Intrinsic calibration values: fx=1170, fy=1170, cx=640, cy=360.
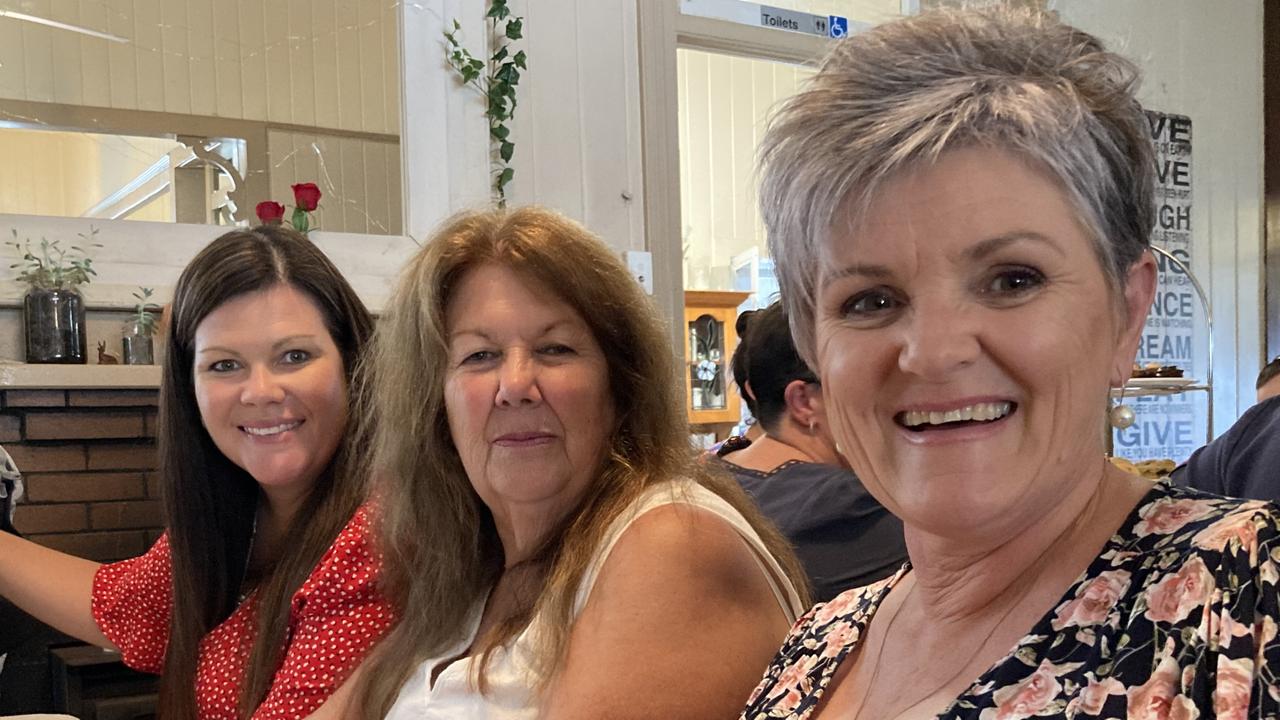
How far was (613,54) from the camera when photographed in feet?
13.8

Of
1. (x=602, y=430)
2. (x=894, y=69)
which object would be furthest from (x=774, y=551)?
(x=894, y=69)

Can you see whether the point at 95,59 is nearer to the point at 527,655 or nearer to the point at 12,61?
the point at 12,61

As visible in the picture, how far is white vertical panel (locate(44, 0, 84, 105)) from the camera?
3.22 meters

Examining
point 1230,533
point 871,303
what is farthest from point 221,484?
point 1230,533

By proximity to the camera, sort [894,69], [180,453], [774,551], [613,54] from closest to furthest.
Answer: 1. [894,69]
2. [774,551]
3. [180,453]
4. [613,54]

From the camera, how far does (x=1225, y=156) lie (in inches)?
227

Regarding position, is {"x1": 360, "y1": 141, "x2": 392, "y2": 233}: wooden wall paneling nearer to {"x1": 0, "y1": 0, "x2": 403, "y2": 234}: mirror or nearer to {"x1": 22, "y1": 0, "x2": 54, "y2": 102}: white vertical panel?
{"x1": 0, "y1": 0, "x2": 403, "y2": 234}: mirror

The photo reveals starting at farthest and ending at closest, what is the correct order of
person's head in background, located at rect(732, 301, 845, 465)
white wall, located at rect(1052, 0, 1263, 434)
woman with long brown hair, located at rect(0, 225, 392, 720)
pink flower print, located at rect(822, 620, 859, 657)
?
white wall, located at rect(1052, 0, 1263, 434), person's head in background, located at rect(732, 301, 845, 465), woman with long brown hair, located at rect(0, 225, 392, 720), pink flower print, located at rect(822, 620, 859, 657)

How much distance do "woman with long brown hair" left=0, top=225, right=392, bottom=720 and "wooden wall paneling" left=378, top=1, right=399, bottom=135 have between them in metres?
1.72

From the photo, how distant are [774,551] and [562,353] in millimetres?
371

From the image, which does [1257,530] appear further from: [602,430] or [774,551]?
[602,430]

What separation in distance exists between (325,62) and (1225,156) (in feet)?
14.5

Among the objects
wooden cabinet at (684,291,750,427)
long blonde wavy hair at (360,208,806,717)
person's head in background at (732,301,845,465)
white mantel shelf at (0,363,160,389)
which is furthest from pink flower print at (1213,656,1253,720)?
wooden cabinet at (684,291,750,427)

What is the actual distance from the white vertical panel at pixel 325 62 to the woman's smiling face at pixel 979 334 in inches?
116
